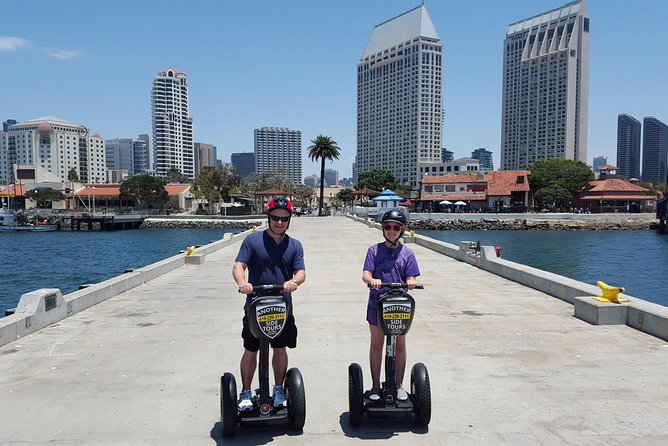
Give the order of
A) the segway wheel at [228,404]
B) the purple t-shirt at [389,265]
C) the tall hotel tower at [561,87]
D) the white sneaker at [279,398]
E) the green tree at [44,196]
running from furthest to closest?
1. the tall hotel tower at [561,87]
2. the green tree at [44,196]
3. the purple t-shirt at [389,265]
4. the white sneaker at [279,398]
5. the segway wheel at [228,404]

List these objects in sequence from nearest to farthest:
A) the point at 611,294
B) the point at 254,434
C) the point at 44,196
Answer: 1. the point at 254,434
2. the point at 611,294
3. the point at 44,196

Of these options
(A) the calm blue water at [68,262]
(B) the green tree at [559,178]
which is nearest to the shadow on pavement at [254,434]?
(A) the calm blue water at [68,262]

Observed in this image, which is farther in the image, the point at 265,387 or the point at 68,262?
the point at 68,262

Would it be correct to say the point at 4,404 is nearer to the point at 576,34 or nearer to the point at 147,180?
the point at 147,180

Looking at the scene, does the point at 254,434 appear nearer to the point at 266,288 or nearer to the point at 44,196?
the point at 266,288

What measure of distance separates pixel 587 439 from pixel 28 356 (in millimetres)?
6487

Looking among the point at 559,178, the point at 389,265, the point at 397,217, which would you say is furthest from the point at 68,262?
the point at 559,178

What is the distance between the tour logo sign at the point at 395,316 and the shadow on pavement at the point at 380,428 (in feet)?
2.93

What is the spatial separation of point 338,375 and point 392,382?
5.66 ft

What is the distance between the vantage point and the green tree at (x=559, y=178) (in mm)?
87500

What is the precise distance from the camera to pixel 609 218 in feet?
262

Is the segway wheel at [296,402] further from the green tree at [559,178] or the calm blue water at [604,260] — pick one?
the green tree at [559,178]

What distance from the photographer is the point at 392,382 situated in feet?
14.5

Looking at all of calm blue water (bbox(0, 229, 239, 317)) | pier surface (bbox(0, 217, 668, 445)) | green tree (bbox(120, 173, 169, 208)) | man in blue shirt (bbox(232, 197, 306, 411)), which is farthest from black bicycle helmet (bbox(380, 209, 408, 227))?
green tree (bbox(120, 173, 169, 208))
